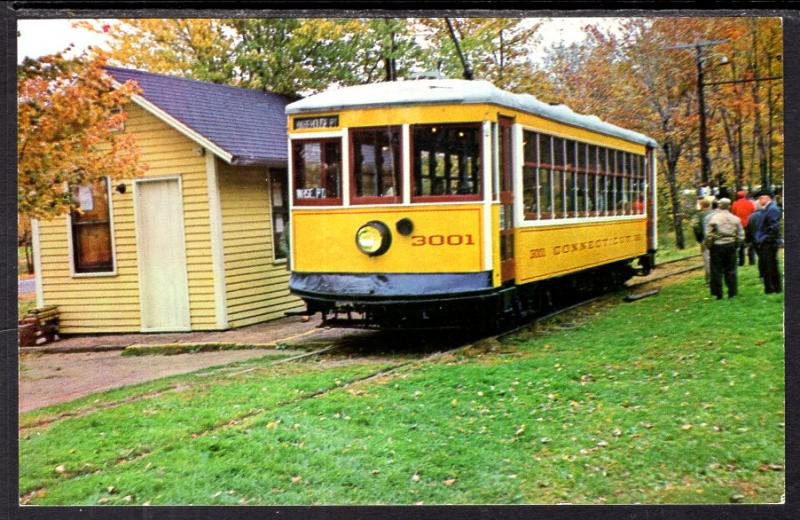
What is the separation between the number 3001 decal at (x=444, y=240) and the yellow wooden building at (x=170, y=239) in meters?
1.50

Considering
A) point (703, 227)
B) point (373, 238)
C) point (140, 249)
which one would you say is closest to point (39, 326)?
point (140, 249)

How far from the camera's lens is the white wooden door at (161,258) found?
26.2 ft

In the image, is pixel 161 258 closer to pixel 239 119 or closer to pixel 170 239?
pixel 170 239

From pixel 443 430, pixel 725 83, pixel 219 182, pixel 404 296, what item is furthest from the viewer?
pixel 219 182

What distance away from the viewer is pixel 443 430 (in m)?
6.63

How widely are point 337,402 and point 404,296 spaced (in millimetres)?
1443

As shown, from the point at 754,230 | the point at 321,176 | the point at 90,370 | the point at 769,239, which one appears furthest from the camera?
the point at 321,176

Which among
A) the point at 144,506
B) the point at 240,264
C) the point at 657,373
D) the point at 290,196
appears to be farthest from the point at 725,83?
the point at 144,506

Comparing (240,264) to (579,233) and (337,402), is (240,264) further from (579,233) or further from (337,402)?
(579,233)

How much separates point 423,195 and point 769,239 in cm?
303

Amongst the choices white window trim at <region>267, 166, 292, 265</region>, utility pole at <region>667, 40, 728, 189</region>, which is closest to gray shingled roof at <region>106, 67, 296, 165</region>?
white window trim at <region>267, 166, 292, 265</region>

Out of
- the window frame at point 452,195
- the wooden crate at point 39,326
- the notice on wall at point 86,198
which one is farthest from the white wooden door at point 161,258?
the window frame at point 452,195

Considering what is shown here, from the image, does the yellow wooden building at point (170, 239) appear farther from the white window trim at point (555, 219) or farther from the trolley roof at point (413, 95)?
the white window trim at point (555, 219)

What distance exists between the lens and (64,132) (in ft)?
24.6
